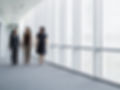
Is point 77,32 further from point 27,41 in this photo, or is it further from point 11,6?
point 11,6

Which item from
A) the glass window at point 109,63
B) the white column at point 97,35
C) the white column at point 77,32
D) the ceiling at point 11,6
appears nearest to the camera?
the ceiling at point 11,6

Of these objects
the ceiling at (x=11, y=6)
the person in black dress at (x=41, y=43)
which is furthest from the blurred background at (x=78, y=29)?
the person in black dress at (x=41, y=43)

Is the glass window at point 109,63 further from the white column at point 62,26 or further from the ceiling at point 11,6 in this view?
the ceiling at point 11,6

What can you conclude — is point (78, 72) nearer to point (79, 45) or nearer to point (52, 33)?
point (79, 45)

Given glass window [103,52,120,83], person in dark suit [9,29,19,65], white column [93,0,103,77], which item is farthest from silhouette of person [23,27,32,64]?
white column [93,0,103,77]

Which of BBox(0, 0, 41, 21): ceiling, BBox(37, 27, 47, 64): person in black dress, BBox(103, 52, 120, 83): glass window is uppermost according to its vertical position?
BBox(0, 0, 41, 21): ceiling

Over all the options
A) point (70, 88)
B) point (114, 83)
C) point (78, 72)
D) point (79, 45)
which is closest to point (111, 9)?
point (79, 45)

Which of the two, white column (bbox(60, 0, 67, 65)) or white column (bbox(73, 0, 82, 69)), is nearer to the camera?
white column (bbox(73, 0, 82, 69))

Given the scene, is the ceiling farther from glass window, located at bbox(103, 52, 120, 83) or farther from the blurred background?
glass window, located at bbox(103, 52, 120, 83)

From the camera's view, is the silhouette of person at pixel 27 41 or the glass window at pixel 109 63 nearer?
the glass window at pixel 109 63

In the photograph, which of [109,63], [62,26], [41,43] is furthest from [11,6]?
[109,63]

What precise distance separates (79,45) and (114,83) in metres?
2.32

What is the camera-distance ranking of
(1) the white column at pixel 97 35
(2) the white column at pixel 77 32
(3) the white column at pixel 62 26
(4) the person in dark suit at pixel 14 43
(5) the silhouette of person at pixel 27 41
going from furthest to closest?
(3) the white column at pixel 62 26
(5) the silhouette of person at pixel 27 41
(4) the person in dark suit at pixel 14 43
(2) the white column at pixel 77 32
(1) the white column at pixel 97 35

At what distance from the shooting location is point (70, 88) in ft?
14.4
